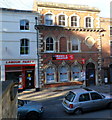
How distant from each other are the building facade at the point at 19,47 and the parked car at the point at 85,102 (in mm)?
8714

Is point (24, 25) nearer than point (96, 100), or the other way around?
point (96, 100)

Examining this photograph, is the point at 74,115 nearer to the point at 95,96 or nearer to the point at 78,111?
the point at 78,111

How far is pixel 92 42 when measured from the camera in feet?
61.7

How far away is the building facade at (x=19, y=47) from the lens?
51.6ft

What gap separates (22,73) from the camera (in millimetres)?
16344

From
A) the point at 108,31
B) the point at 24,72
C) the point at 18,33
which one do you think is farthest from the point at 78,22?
the point at 24,72

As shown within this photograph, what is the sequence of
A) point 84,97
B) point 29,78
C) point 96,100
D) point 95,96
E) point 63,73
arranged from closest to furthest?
point 84,97 → point 96,100 → point 95,96 → point 29,78 → point 63,73

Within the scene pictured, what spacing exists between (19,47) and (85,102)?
1094 cm

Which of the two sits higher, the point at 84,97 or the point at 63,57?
the point at 63,57

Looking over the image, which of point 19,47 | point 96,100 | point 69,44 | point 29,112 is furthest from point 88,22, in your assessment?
point 29,112

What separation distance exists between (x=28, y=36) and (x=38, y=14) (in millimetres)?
3129

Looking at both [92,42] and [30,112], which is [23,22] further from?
[30,112]

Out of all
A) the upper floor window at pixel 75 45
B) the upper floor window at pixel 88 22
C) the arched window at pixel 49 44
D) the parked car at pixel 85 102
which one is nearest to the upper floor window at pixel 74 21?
the upper floor window at pixel 88 22

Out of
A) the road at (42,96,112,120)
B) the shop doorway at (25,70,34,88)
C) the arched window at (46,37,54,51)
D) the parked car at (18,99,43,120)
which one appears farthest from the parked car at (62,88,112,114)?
the arched window at (46,37,54,51)
